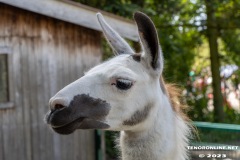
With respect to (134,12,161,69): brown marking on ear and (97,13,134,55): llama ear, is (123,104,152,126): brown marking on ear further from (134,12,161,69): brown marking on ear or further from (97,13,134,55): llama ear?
(97,13,134,55): llama ear

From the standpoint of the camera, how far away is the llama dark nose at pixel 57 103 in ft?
9.11

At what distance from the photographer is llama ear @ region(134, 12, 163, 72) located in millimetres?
3035

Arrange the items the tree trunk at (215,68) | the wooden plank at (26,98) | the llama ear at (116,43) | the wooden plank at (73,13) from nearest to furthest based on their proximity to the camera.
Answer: the llama ear at (116,43)
the wooden plank at (73,13)
the wooden plank at (26,98)
the tree trunk at (215,68)

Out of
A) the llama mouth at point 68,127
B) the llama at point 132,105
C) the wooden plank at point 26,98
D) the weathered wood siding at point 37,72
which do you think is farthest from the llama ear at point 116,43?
the wooden plank at point 26,98

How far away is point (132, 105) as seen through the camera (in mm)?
3123

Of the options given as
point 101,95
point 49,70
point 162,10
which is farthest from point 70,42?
point 101,95

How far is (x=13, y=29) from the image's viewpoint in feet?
23.9

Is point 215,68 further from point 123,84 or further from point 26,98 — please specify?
point 123,84

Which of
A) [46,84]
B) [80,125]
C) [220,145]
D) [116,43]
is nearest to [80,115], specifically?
[80,125]

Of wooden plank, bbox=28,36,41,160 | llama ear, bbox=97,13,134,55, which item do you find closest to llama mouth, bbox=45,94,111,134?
llama ear, bbox=97,13,134,55

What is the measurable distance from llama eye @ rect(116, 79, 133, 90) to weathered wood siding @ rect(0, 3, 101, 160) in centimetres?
441

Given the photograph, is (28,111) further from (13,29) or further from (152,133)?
(152,133)

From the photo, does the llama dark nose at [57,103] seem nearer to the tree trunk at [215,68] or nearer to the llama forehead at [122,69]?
the llama forehead at [122,69]

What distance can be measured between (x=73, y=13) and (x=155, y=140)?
14.9 ft
